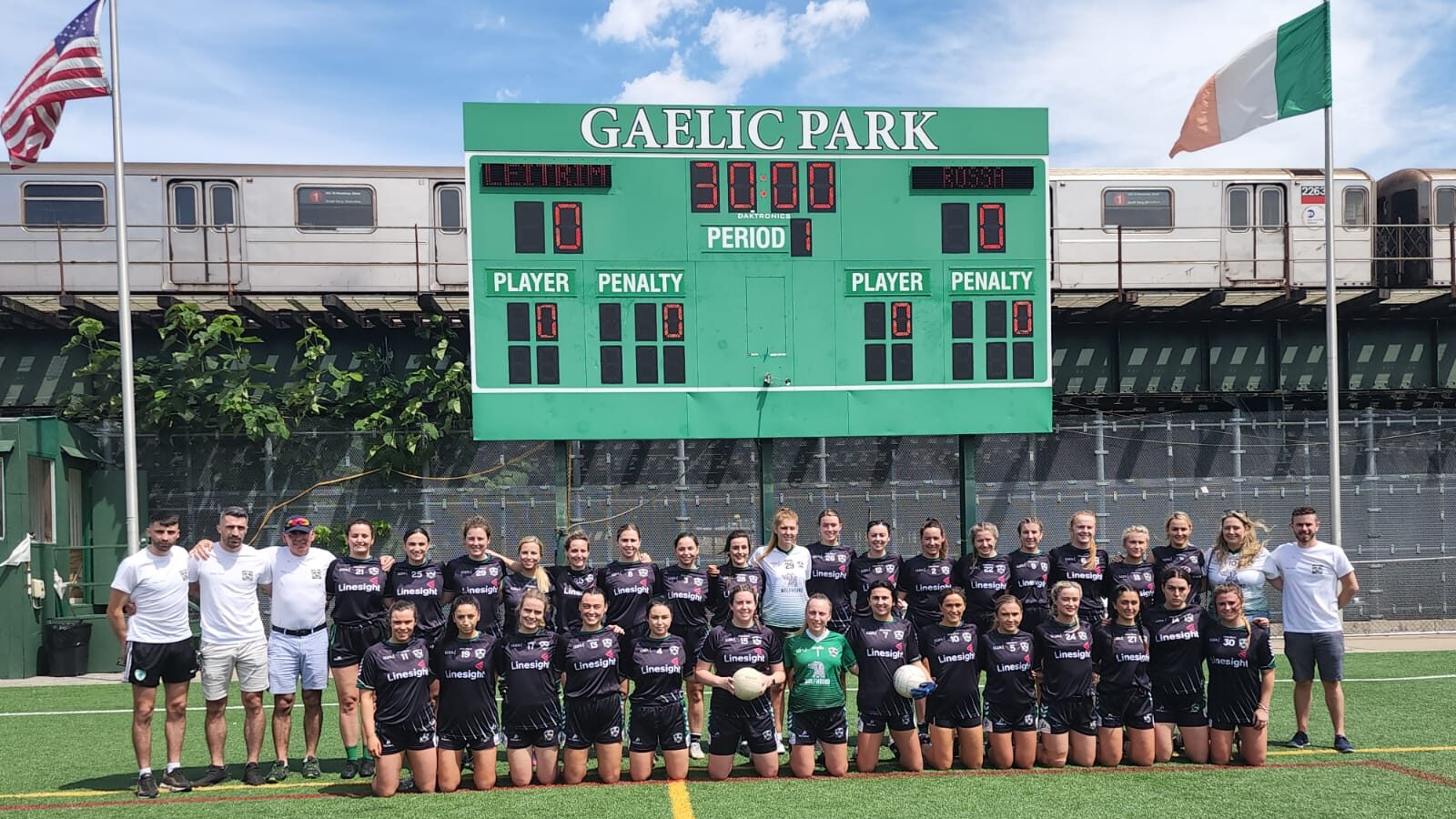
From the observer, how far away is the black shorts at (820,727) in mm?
7605

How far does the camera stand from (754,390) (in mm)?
11188

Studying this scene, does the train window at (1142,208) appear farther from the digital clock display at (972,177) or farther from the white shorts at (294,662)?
the white shorts at (294,662)

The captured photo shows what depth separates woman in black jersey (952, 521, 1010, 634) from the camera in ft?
27.7

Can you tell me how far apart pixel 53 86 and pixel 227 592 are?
833cm

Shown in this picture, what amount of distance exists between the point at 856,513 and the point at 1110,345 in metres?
5.81

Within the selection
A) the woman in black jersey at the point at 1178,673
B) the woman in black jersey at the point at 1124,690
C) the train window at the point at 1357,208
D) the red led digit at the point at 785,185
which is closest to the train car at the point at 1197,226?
the train window at the point at 1357,208

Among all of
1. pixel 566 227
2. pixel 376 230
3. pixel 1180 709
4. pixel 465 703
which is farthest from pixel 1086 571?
pixel 376 230

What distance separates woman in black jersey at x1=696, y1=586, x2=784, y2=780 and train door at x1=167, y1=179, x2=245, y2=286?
39.7 ft

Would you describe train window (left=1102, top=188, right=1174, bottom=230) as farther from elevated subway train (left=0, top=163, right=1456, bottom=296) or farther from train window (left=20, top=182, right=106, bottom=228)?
train window (left=20, top=182, right=106, bottom=228)

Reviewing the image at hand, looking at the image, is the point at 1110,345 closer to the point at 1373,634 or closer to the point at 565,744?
the point at 1373,634

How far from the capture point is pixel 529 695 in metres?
7.33

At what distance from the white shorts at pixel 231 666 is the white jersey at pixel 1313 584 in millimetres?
6980

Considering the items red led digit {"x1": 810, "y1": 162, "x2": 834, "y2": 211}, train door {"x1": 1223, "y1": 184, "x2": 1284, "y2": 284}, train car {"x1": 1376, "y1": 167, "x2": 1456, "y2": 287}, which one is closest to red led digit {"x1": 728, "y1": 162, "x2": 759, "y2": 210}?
red led digit {"x1": 810, "y1": 162, "x2": 834, "y2": 211}

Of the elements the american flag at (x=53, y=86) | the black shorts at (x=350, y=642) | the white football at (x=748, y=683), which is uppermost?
the american flag at (x=53, y=86)
